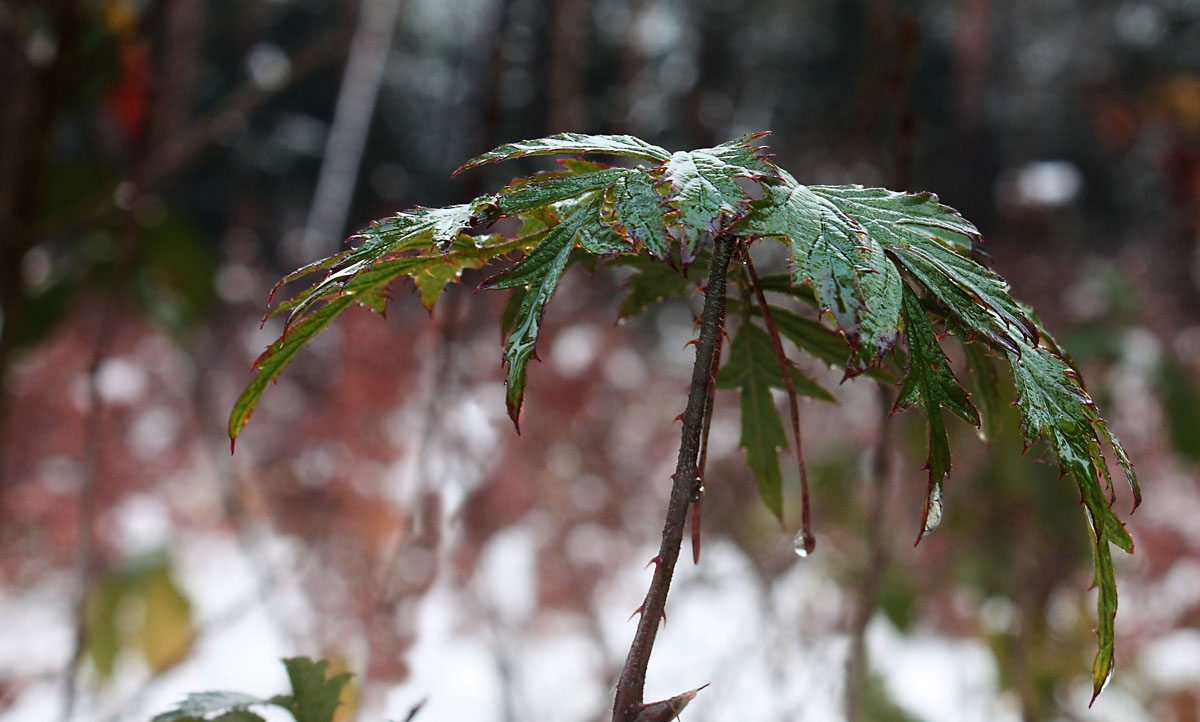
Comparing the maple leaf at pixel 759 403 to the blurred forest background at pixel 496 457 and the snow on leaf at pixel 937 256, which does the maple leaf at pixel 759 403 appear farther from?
the blurred forest background at pixel 496 457

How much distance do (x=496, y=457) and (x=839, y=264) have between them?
62.7 inches

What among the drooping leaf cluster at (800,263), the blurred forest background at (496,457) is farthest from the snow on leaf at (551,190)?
the blurred forest background at (496,457)

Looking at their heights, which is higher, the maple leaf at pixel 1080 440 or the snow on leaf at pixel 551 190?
the snow on leaf at pixel 551 190

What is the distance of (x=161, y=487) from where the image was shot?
218 cm

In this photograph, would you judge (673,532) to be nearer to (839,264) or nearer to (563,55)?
(839,264)

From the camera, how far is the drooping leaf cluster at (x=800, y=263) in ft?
0.79

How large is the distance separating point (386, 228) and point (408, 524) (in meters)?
0.52

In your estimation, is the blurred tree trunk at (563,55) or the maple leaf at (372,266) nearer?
the maple leaf at (372,266)

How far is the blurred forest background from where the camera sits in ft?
2.96

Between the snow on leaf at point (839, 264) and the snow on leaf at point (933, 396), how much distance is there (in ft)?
0.05

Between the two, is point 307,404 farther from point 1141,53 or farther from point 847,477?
point 1141,53

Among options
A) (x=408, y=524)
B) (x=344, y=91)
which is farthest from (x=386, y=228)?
(x=344, y=91)

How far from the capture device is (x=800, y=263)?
240mm

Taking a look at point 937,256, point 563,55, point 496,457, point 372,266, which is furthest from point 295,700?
point 496,457
